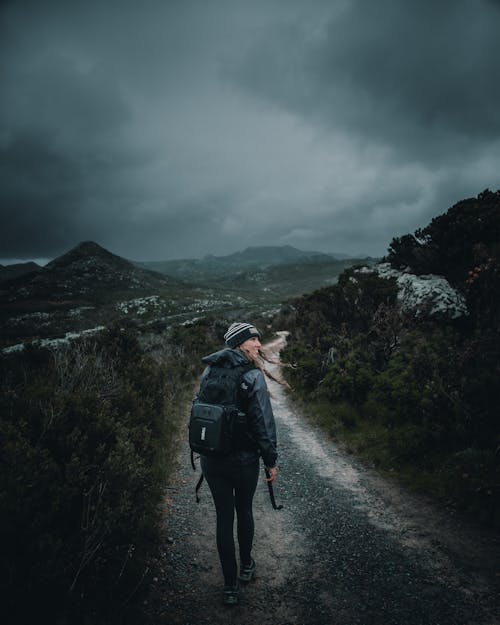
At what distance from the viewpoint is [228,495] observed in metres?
2.92

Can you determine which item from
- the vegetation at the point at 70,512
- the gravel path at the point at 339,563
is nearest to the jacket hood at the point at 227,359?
the gravel path at the point at 339,563

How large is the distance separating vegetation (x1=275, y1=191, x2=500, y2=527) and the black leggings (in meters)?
3.06

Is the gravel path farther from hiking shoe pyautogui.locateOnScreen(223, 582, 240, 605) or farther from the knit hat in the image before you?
the knit hat

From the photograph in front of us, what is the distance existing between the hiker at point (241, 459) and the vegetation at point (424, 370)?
3052 mm

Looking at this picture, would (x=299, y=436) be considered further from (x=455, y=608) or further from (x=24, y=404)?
(x=24, y=404)

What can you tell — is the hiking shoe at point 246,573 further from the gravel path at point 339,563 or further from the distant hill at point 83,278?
the distant hill at point 83,278

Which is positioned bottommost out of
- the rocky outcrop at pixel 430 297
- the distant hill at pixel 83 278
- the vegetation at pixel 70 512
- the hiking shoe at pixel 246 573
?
the hiking shoe at pixel 246 573

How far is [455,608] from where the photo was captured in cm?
282

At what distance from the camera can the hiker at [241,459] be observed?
283 cm

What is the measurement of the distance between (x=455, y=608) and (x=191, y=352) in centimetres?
1331

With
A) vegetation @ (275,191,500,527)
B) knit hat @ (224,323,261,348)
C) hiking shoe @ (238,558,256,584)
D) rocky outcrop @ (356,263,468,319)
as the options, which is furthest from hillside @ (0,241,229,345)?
knit hat @ (224,323,261,348)

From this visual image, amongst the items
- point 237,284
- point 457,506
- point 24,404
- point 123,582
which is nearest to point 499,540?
point 457,506

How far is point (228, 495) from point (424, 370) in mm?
4889

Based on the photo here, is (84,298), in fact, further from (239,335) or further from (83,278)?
(239,335)
